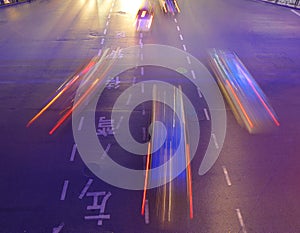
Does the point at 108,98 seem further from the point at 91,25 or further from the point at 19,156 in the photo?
the point at 91,25

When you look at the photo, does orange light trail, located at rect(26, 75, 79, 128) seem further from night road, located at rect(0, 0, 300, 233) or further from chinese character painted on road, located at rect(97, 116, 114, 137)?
chinese character painted on road, located at rect(97, 116, 114, 137)

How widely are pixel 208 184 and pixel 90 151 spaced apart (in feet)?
17.3

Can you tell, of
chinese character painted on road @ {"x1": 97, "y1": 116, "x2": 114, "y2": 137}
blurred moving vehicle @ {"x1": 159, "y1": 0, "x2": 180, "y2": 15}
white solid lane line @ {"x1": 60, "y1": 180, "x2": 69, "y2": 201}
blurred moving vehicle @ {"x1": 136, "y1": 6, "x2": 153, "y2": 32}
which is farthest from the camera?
blurred moving vehicle @ {"x1": 159, "y1": 0, "x2": 180, "y2": 15}

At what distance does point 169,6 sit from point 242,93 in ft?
65.4

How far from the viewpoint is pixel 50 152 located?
13047 mm

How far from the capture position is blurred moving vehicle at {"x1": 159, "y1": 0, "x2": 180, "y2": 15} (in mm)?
31984

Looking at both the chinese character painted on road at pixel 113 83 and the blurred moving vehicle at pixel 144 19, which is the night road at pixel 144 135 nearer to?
the chinese character painted on road at pixel 113 83

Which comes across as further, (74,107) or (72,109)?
(74,107)

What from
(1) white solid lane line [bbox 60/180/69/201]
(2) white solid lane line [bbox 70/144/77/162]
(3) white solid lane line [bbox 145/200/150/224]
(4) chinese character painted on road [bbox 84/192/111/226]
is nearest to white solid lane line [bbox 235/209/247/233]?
(3) white solid lane line [bbox 145/200/150/224]

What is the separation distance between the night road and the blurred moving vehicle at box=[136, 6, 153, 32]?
47.9 inches

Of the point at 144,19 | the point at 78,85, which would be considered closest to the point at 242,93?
the point at 78,85

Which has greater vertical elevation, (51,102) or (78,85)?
(78,85)

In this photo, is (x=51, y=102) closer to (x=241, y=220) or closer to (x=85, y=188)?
(x=85, y=188)

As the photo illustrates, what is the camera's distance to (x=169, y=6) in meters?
33.4
